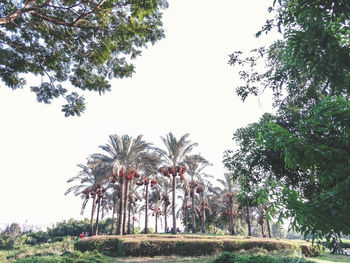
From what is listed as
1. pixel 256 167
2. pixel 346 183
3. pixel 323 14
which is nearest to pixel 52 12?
pixel 323 14

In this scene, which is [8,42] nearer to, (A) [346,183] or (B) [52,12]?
(B) [52,12]

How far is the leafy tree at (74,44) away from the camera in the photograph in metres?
7.07

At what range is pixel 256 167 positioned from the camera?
1005 centimetres

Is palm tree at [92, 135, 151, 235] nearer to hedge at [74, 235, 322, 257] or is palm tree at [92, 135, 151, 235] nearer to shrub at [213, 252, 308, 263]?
hedge at [74, 235, 322, 257]

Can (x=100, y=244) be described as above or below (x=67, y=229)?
above

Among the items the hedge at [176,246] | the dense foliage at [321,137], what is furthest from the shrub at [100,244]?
the dense foliage at [321,137]

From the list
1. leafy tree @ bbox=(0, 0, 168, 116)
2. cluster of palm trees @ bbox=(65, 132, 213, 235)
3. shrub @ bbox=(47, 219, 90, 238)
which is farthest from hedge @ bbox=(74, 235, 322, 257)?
shrub @ bbox=(47, 219, 90, 238)

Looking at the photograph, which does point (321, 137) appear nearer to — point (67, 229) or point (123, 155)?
point (123, 155)

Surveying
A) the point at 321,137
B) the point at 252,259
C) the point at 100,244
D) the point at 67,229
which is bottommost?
the point at 67,229

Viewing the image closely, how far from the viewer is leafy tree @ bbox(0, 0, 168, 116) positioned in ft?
23.2

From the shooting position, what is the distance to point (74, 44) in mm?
7832

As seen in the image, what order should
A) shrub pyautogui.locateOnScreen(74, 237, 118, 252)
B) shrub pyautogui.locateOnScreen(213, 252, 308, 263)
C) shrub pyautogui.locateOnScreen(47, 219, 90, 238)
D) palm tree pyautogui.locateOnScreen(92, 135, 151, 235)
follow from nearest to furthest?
shrub pyautogui.locateOnScreen(213, 252, 308, 263)
shrub pyautogui.locateOnScreen(74, 237, 118, 252)
palm tree pyautogui.locateOnScreen(92, 135, 151, 235)
shrub pyautogui.locateOnScreen(47, 219, 90, 238)

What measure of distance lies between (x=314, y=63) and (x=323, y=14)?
79cm

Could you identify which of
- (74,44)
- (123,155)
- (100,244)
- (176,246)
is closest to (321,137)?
(74,44)
